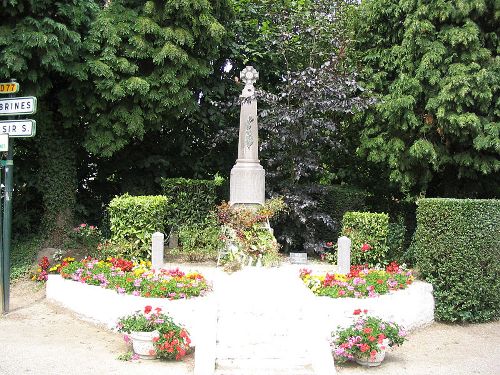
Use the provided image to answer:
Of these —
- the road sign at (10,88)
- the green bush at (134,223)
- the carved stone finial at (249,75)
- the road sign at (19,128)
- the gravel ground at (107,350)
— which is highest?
the carved stone finial at (249,75)

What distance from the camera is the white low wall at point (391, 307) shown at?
7.58 m

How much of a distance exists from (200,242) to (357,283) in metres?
4.34

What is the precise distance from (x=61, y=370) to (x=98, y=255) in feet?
16.2

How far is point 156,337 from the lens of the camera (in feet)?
21.5

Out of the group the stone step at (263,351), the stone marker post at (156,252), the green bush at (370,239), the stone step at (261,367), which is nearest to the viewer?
the stone step at (261,367)

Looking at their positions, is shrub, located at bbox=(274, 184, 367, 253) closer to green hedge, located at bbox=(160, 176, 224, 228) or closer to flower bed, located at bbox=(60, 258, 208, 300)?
green hedge, located at bbox=(160, 176, 224, 228)

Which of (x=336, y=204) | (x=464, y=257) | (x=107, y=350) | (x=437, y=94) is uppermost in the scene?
(x=437, y=94)

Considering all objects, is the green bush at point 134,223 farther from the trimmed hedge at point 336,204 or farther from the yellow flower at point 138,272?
the trimmed hedge at point 336,204

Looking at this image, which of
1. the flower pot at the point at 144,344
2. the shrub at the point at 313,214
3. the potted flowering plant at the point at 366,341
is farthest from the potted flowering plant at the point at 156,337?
the shrub at the point at 313,214

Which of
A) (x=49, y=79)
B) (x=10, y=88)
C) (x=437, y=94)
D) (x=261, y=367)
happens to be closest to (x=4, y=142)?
(x=10, y=88)

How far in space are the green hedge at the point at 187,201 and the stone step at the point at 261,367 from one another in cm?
627

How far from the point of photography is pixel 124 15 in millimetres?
11070

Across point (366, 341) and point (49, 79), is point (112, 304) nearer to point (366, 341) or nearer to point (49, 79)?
point (366, 341)

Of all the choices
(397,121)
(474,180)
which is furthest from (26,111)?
(474,180)
